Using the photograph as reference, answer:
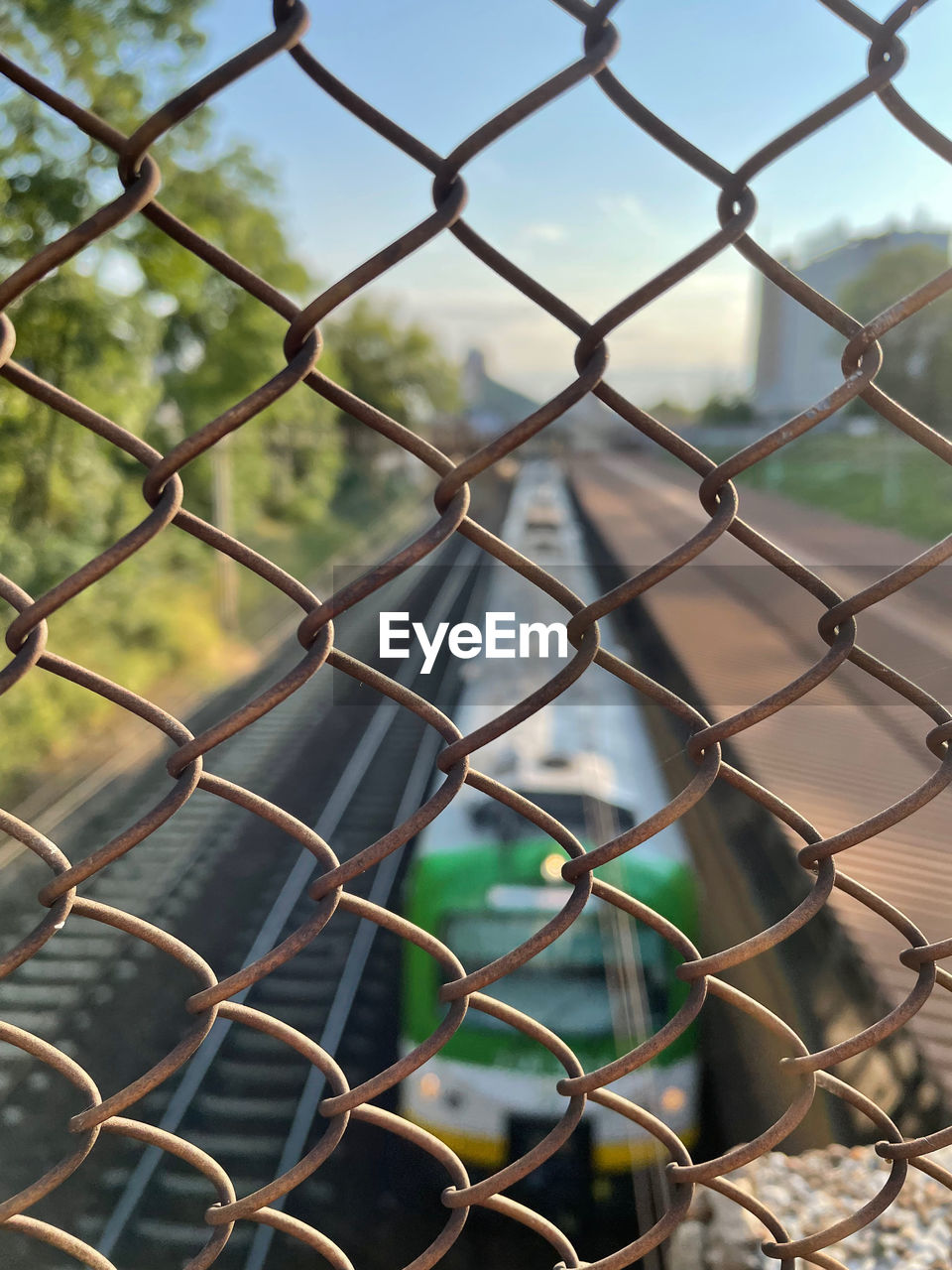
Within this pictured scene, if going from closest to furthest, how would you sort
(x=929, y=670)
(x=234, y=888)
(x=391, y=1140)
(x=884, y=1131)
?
(x=884, y=1131), (x=929, y=670), (x=391, y=1140), (x=234, y=888)

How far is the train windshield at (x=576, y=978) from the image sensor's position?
3.09 metres

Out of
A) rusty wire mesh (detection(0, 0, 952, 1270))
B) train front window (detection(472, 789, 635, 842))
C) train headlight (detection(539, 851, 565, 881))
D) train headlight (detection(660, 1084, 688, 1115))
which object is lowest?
rusty wire mesh (detection(0, 0, 952, 1270))

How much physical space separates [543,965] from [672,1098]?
0.61 m

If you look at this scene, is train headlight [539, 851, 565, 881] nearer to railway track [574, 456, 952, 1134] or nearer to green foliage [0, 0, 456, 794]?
railway track [574, 456, 952, 1134]

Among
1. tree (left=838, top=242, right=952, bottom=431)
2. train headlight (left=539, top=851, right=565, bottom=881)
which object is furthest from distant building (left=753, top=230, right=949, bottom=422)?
train headlight (left=539, top=851, right=565, bottom=881)

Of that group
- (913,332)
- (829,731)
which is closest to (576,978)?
(829,731)

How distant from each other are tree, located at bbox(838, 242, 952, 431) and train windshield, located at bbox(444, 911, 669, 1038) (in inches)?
77.7

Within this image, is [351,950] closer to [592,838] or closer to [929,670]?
[592,838]

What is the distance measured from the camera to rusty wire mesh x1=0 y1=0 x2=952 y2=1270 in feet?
1.42

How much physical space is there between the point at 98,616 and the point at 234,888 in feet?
13.7

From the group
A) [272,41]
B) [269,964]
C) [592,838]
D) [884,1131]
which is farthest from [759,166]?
[592,838]

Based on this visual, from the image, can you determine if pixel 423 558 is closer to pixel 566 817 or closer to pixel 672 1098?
pixel 566 817

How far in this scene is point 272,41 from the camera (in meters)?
0.41

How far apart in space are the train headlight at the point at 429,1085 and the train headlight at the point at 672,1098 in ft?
2.57
